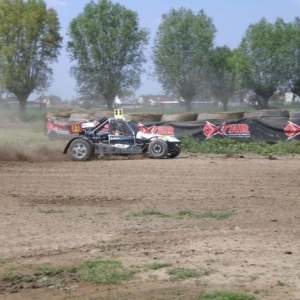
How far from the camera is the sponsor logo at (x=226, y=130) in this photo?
76.3 ft

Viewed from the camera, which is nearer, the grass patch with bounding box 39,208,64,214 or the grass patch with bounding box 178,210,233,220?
the grass patch with bounding box 178,210,233,220

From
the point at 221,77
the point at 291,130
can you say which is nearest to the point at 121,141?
the point at 291,130

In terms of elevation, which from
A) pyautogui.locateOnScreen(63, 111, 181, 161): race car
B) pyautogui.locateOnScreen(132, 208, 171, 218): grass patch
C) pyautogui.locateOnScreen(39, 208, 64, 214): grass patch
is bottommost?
pyautogui.locateOnScreen(39, 208, 64, 214): grass patch

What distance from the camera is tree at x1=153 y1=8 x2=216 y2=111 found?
46.5 m

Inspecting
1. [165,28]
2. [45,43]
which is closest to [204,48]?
[165,28]

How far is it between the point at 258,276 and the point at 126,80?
43061 mm

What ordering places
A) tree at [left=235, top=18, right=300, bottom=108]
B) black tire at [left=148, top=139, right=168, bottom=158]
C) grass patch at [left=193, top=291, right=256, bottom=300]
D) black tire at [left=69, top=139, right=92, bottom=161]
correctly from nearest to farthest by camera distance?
grass patch at [left=193, top=291, right=256, bottom=300], black tire at [left=69, top=139, right=92, bottom=161], black tire at [left=148, top=139, right=168, bottom=158], tree at [left=235, top=18, right=300, bottom=108]

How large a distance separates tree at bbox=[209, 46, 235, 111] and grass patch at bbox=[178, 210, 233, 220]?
38142 millimetres

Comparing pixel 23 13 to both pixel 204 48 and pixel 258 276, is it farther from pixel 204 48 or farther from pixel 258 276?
pixel 258 276

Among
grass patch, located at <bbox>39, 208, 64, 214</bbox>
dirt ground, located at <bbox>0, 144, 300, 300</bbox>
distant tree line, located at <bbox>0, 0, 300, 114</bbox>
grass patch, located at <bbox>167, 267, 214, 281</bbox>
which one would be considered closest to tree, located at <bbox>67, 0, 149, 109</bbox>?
distant tree line, located at <bbox>0, 0, 300, 114</bbox>

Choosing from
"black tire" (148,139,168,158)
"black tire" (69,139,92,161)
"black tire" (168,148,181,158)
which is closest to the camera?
"black tire" (69,139,92,161)

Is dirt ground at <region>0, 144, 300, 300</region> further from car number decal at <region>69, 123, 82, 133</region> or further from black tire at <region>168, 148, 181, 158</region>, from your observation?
car number decal at <region>69, 123, 82, 133</region>

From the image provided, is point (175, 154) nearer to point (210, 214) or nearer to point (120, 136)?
point (120, 136)

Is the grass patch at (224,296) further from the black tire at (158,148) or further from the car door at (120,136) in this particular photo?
the car door at (120,136)
